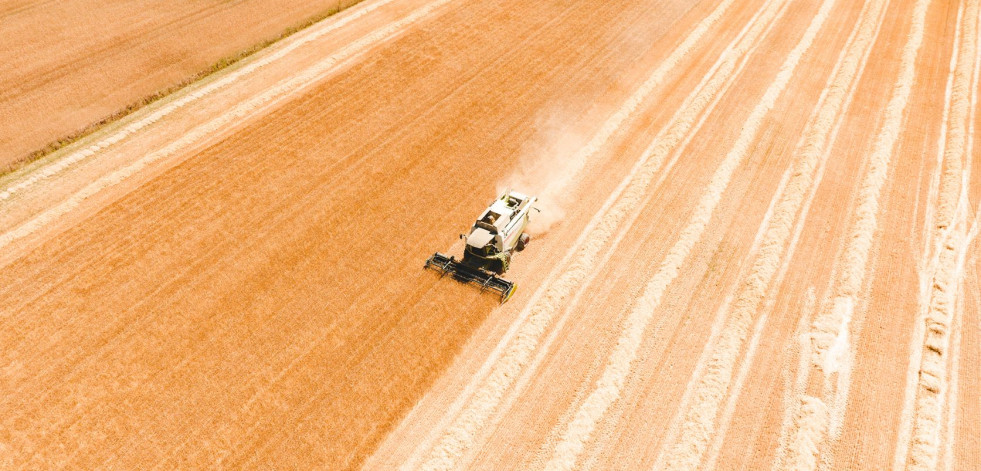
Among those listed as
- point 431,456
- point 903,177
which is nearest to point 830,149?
point 903,177

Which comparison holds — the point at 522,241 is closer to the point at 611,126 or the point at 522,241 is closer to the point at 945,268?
the point at 611,126

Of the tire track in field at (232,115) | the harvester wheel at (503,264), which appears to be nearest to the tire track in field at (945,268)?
the harvester wheel at (503,264)

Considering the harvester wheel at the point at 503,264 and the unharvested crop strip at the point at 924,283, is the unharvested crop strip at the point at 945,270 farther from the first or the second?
the harvester wheel at the point at 503,264

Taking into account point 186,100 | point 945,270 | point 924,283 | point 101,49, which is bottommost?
point 186,100


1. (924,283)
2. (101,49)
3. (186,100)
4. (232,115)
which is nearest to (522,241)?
(924,283)

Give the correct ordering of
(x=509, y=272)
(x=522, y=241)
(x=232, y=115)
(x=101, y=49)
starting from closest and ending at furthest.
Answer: (x=509, y=272) < (x=522, y=241) < (x=232, y=115) < (x=101, y=49)

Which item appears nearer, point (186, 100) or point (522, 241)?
point (522, 241)
